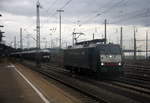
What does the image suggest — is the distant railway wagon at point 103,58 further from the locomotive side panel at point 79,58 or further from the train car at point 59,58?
the train car at point 59,58

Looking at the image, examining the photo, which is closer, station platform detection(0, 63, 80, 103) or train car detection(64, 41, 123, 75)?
station platform detection(0, 63, 80, 103)

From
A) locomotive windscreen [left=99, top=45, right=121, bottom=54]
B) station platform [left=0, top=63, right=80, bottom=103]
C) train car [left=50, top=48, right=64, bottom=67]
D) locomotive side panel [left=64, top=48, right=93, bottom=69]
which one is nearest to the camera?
station platform [left=0, top=63, right=80, bottom=103]

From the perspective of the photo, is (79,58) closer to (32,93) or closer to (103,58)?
(103,58)

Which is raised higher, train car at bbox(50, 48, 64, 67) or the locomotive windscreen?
the locomotive windscreen

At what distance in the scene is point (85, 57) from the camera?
29719mm

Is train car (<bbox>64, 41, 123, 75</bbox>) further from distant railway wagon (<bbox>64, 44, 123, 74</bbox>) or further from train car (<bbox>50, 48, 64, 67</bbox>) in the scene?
train car (<bbox>50, 48, 64, 67</bbox>)

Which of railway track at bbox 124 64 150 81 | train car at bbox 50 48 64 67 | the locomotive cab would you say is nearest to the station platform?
the locomotive cab

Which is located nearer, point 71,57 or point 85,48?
point 85,48

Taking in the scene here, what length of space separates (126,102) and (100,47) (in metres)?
13.7

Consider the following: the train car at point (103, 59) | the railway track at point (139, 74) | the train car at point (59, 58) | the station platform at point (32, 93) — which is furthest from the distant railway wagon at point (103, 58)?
the train car at point (59, 58)

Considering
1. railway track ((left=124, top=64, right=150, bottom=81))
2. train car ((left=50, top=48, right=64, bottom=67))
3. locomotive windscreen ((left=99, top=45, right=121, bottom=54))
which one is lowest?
railway track ((left=124, top=64, right=150, bottom=81))

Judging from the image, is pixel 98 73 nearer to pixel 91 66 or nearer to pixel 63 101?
pixel 91 66

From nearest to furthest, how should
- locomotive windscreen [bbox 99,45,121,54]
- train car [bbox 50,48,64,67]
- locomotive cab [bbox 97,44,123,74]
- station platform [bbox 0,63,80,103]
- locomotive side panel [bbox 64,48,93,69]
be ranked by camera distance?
station platform [bbox 0,63,80,103] < locomotive cab [bbox 97,44,123,74] < locomotive windscreen [bbox 99,45,121,54] < locomotive side panel [bbox 64,48,93,69] < train car [bbox 50,48,64,67]

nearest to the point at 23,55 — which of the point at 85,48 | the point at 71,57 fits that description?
the point at 71,57
